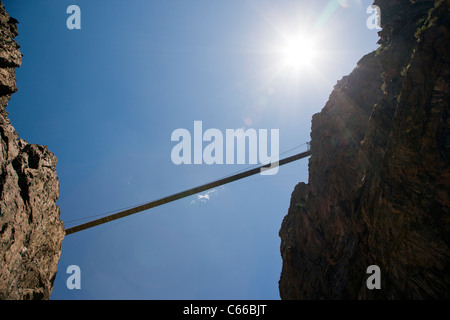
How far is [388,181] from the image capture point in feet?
39.1

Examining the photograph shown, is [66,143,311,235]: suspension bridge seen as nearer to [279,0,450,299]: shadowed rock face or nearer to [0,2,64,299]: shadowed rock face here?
[279,0,450,299]: shadowed rock face

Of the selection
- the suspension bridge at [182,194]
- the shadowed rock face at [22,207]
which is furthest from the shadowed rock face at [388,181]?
the shadowed rock face at [22,207]

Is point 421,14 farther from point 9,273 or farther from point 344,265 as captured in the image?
point 9,273

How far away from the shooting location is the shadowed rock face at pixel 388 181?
33.0ft

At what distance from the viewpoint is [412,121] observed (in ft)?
35.6

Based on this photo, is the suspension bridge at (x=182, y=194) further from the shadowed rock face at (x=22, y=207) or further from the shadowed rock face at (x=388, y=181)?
the shadowed rock face at (x=22, y=207)

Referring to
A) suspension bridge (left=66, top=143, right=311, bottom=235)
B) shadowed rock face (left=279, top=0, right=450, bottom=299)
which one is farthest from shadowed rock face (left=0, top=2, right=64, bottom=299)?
shadowed rock face (left=279, top=0, right=450, bottom=299)

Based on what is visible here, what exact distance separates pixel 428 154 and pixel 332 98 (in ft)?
56.3

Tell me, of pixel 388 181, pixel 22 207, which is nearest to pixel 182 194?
pixel 22 207

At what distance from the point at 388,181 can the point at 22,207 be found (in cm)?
1973

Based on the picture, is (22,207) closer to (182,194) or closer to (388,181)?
(388,181)

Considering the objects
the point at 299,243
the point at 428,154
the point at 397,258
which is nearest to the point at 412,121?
the point at 428,154

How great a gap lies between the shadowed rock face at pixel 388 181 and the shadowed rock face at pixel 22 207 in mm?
18488

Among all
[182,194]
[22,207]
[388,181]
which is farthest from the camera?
[182,194]
